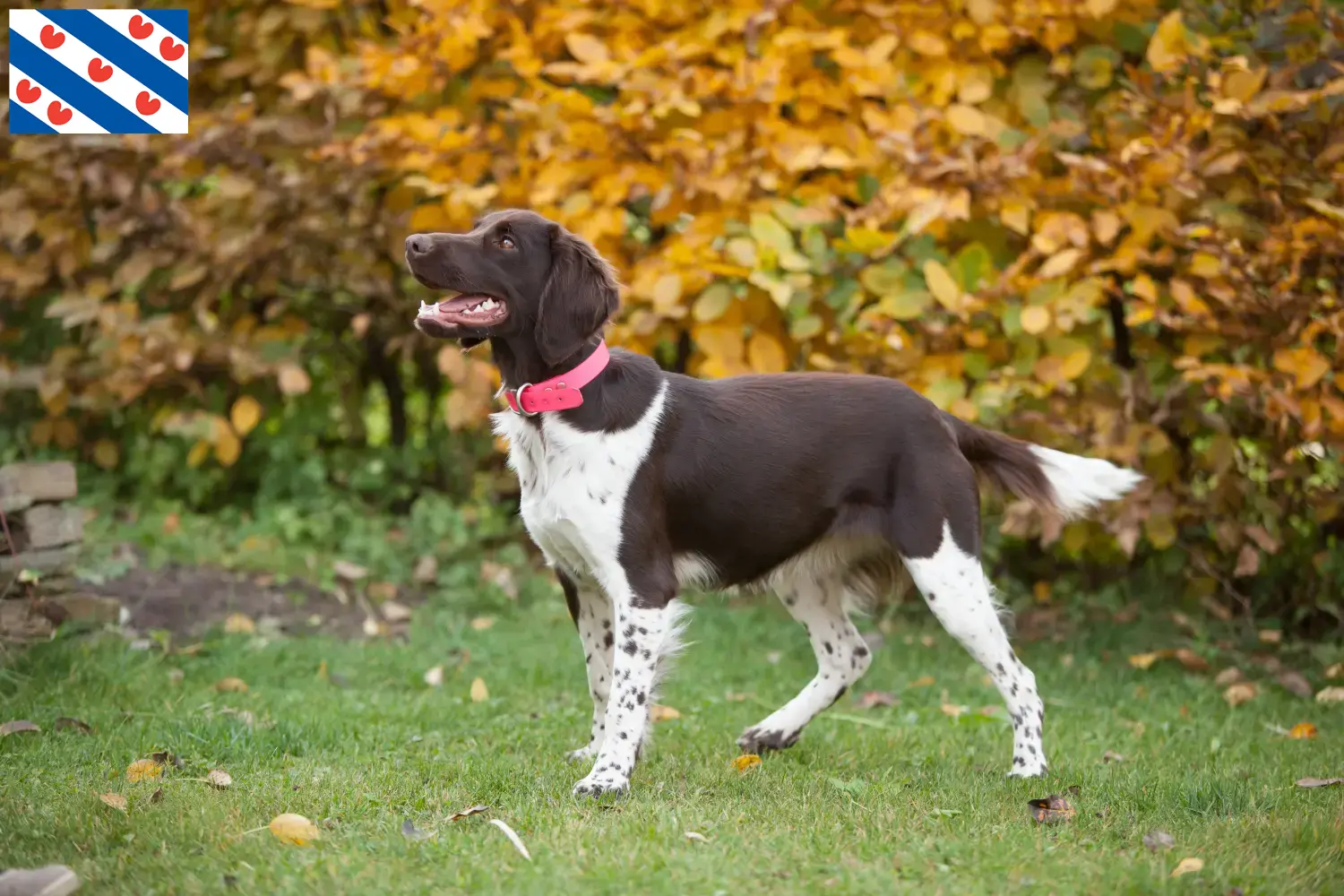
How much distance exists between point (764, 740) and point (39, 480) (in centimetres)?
265

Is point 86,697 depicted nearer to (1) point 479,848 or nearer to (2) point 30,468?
(2) point 30,468

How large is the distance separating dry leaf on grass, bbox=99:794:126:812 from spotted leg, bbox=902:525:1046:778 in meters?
2.09

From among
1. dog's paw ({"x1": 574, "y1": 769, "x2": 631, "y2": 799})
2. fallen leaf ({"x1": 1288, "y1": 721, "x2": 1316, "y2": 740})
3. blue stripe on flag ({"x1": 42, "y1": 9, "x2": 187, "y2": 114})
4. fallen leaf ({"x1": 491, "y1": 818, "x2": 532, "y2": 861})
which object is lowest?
fallen leaf ({"x1": 1288, "y1": 721, "x2": 1316, "y2": 740})

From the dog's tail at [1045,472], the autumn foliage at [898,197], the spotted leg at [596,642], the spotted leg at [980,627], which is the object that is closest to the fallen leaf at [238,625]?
the autumn foliage at [898,197]

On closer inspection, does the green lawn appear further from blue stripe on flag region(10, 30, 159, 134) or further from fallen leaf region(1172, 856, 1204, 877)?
blue stripe on flag region(10, 30, 159, 134)

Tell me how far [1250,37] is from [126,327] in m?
4.93

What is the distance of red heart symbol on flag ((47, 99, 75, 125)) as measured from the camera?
5.13m

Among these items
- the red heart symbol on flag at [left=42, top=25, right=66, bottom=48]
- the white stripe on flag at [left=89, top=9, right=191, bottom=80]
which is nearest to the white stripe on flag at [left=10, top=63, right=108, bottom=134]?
the red heart symbol on flag at [left=42, top=25, right=66, bottom=48]

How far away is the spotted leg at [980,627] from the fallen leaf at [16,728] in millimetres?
2485

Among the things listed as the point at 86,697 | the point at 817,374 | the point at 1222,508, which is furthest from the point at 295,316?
the point at 1222,508

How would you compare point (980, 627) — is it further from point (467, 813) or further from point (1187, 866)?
point (467, 813)

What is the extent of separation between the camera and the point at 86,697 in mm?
4160

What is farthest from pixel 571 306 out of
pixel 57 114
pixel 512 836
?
pixel 57 114

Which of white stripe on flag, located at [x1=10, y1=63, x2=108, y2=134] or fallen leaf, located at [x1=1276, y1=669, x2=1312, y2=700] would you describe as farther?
white stripe on flag, located at [x1=10, y1=63, x2=108, y2=134]
